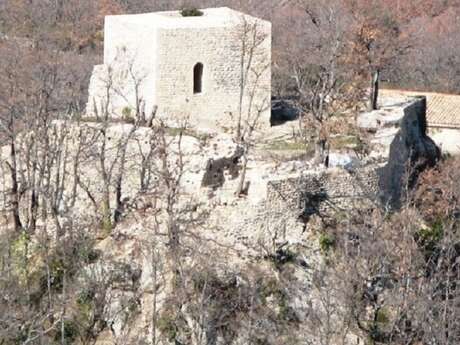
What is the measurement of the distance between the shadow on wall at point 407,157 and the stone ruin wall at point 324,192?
2.22 feet

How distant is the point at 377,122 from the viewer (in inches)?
1227

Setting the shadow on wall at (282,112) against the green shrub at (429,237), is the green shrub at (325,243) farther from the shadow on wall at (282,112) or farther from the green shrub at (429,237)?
the shadow on wall at (282,112)

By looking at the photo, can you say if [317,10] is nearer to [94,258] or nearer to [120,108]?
[120,108]

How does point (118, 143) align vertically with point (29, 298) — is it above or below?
above

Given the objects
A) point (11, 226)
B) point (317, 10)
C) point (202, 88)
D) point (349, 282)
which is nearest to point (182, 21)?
point (202, 88)

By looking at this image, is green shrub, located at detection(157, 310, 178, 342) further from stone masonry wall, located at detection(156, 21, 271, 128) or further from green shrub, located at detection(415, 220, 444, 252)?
stone masonry wall, located at detection(156, 21, 271, 128)

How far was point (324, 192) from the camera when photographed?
86.7ft

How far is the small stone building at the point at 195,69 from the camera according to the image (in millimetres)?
A: 29875

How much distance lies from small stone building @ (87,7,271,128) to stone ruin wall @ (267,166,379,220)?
14.2ft

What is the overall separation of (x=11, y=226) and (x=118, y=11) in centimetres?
3554

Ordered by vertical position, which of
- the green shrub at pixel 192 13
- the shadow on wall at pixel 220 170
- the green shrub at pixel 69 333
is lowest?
the green shrub at pixel 69 333

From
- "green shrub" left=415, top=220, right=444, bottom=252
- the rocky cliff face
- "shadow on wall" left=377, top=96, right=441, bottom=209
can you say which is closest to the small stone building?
the rocky cliff face

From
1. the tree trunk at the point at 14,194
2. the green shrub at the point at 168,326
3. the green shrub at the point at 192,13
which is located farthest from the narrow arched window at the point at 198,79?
the green shrub at the point at 168,326

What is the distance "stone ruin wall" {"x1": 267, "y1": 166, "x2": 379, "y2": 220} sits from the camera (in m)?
25.7
